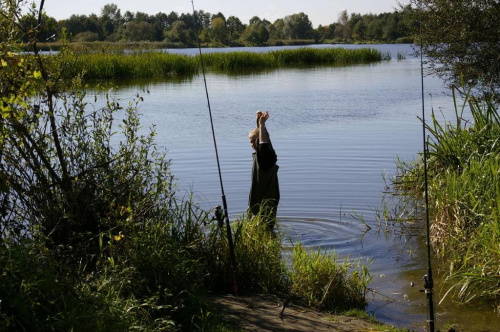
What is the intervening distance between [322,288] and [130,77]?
29.5 meters

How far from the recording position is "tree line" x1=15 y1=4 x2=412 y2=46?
6425 cm

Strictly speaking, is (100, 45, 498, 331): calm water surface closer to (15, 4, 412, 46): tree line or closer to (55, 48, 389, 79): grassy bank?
(55, 48, 389, 79): grassy bank

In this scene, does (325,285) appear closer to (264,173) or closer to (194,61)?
(264,173)

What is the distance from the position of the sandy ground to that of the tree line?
45906 mm

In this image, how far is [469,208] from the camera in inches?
299

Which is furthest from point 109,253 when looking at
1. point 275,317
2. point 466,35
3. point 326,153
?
point 466,35

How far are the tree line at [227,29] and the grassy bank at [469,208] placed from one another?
141 feet

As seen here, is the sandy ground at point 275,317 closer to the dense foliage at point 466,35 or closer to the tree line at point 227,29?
the dense foliage at point 466,35

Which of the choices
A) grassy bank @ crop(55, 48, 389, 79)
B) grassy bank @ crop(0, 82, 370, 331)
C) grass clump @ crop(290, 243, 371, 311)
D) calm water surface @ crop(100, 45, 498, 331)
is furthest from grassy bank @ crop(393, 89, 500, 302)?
grassy bank @ crop(55, 48, 389, 79)

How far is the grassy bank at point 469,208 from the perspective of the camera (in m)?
6.61

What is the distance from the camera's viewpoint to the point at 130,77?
34.5 m

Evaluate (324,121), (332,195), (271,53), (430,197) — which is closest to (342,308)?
(430,197)

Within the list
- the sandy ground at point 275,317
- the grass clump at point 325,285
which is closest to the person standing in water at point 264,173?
the grass clump at point 325,285

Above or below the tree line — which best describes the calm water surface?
below
